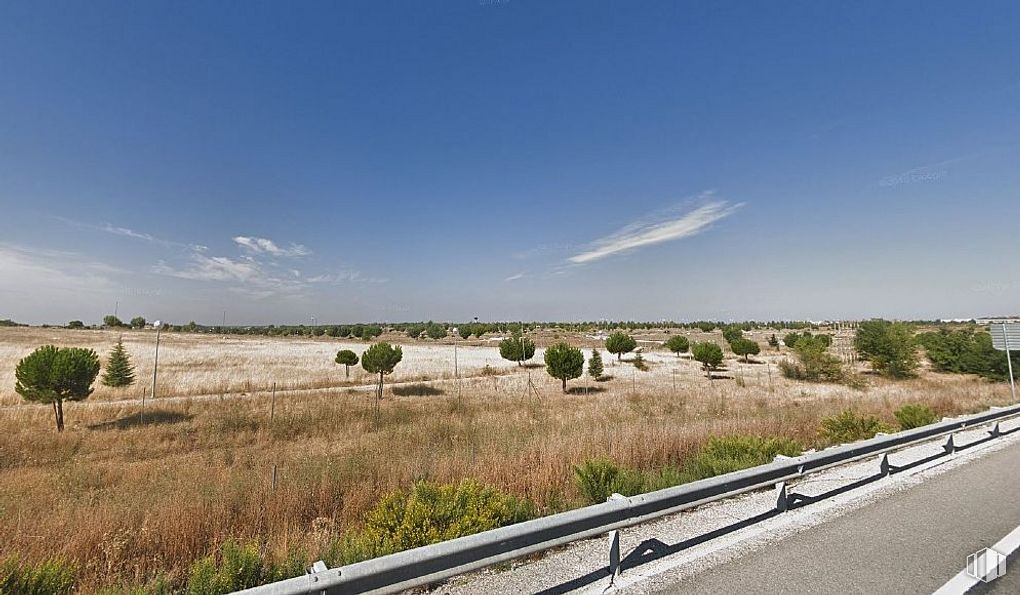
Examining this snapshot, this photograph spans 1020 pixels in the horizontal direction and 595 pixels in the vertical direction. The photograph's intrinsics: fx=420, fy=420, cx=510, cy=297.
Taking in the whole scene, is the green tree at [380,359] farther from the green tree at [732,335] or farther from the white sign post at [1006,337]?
the green tree at [732,335]

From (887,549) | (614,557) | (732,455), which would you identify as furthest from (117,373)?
A: (887,549)

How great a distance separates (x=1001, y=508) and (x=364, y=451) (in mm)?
12430

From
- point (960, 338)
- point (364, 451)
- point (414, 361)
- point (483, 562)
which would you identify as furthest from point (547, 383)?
point (960, 338)

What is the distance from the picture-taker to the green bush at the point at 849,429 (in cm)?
998

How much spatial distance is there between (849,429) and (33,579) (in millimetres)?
14032

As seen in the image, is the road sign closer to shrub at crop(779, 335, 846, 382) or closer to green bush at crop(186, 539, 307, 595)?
shrub at crop(779, 335, 846, 382)

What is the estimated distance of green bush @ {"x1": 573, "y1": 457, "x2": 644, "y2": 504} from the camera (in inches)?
238

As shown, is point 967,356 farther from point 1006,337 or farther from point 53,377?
point 53,377

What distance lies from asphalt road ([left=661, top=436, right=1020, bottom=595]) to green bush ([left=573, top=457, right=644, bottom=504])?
2.11m

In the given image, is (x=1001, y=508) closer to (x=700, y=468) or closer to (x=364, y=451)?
A: (x=700, y=468)

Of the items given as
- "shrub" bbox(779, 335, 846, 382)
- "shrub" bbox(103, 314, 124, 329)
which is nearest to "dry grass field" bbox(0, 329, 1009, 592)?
"shrub" bbox(779, 335, 846, 382)

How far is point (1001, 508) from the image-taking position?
17.6 feet

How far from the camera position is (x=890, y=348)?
33.0 metres

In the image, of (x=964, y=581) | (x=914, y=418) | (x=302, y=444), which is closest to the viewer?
(x=964, y=581)
